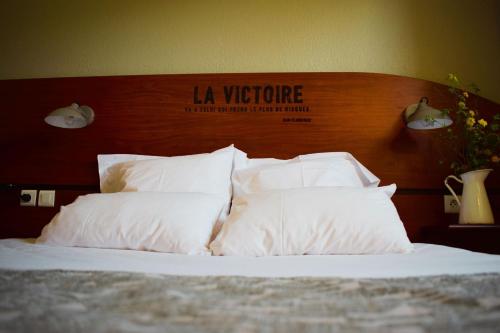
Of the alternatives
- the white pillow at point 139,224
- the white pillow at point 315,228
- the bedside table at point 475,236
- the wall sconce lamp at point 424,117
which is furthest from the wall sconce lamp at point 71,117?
the bedside table at point 475,236

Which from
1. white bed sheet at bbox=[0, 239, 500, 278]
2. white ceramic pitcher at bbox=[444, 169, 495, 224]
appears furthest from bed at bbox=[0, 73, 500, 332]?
white ceramic pitcher at bbox=[444, 169, 495, 224]

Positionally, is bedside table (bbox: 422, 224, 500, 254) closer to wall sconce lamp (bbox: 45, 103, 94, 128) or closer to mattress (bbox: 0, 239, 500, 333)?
mattress (bbox: 0, 239, 500, 333)

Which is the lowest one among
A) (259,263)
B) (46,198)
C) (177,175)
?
(259,263)

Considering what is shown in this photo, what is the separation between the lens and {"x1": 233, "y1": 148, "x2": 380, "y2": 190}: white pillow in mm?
1414

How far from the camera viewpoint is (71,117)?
1647 millimetres

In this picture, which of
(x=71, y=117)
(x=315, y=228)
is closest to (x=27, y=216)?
(x=71, y=117)

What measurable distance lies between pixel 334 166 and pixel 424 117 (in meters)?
0.50

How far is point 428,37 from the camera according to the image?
5.93 feet

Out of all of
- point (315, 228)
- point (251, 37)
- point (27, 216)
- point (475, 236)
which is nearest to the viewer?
point (315, 228)

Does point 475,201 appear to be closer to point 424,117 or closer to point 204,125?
point 424,117

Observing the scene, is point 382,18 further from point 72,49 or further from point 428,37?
point 72,49

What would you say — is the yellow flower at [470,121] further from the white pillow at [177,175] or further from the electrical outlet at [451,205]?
the white pillow at [177,175]

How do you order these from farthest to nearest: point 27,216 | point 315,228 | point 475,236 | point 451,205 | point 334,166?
1. point 27,216
2. point 451,205
3. point 334,166
4. point 475,236
5. point 315,228

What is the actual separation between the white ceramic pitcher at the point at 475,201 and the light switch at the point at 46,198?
2055 mm
